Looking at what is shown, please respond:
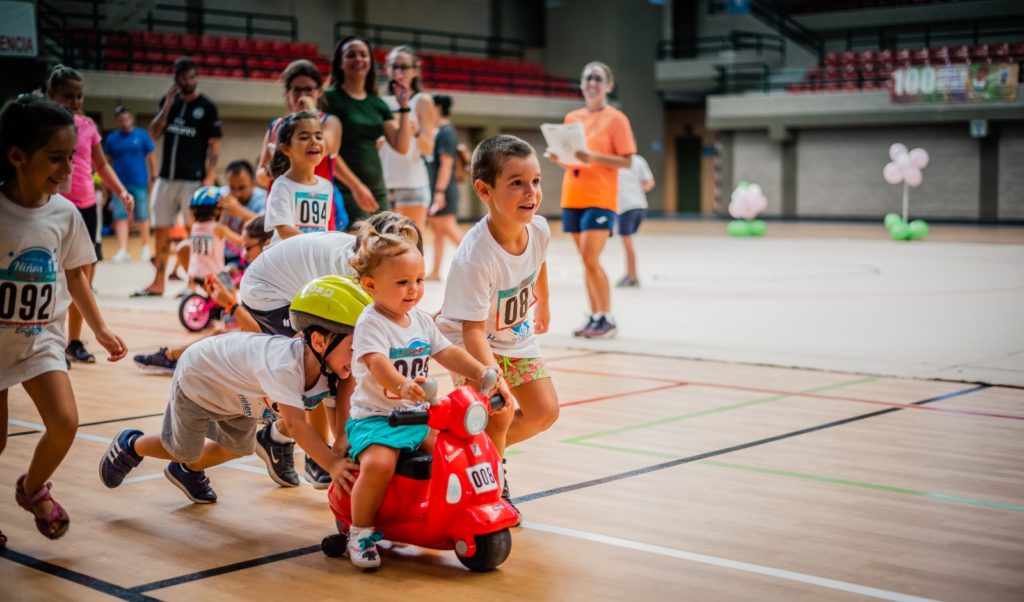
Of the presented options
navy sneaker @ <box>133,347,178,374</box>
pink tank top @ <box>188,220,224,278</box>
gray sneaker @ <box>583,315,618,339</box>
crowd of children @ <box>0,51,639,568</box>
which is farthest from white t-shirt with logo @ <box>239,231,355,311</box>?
pink tank top @ <box>188,220,224,278</box>

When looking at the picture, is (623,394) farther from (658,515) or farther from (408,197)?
(408,197)

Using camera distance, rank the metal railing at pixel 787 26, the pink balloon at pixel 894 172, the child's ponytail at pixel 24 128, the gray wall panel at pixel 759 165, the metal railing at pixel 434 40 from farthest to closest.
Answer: the metal railing at pixel 787 26 < the gray wall panel at pixel 759 165 < the metal railing at pixel 434 40 < the pink balloon at pixel 894 172 < the child's ponytail at pixel 24 128

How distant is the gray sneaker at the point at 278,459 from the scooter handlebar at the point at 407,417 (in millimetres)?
1110

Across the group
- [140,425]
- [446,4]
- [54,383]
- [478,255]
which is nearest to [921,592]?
[478,255]

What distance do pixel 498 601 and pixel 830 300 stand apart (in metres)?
7.90

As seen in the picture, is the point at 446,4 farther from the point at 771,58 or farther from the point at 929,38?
the point at 929,38

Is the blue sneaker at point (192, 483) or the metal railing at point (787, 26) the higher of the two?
the metal railing at point (787, 26)

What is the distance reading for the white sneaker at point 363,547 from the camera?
3230 millimetres

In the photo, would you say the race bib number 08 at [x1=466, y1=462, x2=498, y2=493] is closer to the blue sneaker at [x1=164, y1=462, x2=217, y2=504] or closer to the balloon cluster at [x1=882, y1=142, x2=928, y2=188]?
the blue sneaker at [x1=164, y1=462, x2=217, y2=504]

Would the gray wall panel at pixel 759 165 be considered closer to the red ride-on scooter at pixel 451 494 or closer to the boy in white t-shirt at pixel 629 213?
the boy in white t-shirt at pixel 629 213

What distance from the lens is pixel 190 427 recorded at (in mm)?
3850

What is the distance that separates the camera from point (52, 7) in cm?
2181

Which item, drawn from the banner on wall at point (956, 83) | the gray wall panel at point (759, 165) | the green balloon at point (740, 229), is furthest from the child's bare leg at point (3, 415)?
the gray wall panel at point (759, 165)

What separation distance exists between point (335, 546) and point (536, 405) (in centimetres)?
92
